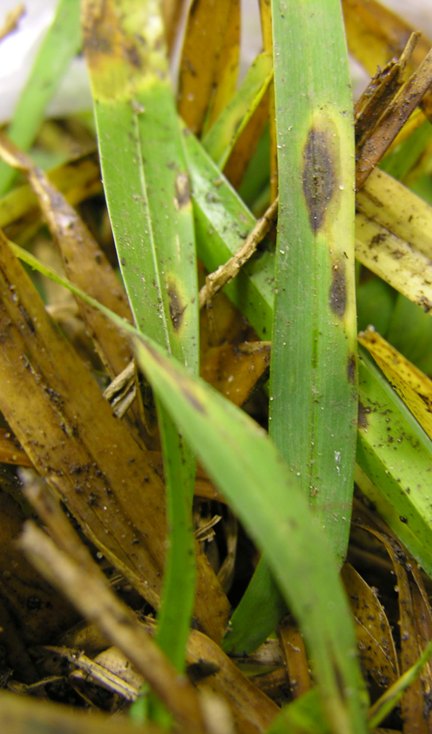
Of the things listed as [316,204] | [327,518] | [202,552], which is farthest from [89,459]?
[316,204]

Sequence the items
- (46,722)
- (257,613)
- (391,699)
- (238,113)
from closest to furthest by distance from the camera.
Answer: (46,722) < (391,699) < (257,613) < (238,113)

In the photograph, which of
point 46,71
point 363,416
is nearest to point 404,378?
point 363,416

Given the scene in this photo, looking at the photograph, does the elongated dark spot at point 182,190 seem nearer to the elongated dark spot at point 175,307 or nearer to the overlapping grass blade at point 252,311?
the overlapping grass blade at point 252,311

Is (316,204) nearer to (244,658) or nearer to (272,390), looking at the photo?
(272,390)

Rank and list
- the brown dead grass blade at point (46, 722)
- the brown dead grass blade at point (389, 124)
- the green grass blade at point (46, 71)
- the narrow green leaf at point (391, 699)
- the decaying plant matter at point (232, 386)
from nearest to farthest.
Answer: the brown dead grass blade at point (46, 722), the narrow green leaf at point (391, 699), the decaying plant matter at point (232, 386), the brown dead grass blade at point (389, 124), the green grass blade at point (46, 71)

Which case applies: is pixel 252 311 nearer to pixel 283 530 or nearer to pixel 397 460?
pixel 397 460

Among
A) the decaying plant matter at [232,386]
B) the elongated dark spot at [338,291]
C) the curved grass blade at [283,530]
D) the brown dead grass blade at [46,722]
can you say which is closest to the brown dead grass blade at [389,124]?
the decaying plant matter at [232,386]

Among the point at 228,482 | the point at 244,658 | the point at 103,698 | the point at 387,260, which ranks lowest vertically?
the point at 103,698
